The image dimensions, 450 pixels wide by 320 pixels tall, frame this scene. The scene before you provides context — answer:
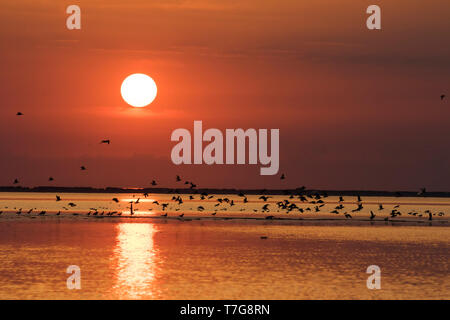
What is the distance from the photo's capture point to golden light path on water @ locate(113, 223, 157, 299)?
109 ft

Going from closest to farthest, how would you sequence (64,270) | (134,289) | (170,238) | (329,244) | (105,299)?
(105,299), (134,289), (64,270), (329,244), (170,238)

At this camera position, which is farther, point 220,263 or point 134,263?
point 220,263

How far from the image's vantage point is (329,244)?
196ft

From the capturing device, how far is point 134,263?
44.4 meters

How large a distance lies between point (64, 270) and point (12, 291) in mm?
8115

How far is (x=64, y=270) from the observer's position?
132 feet

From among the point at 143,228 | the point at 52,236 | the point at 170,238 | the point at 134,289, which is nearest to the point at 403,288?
the point at 134,289

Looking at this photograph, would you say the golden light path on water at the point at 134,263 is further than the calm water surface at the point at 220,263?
No

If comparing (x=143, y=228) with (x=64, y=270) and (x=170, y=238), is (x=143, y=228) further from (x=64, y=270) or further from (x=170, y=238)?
(x=64, y=270)

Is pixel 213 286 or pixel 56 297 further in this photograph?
pixel 213 286

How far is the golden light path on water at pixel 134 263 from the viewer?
109 feet

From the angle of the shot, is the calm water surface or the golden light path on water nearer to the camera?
the golden light path on water

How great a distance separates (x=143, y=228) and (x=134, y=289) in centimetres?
4638

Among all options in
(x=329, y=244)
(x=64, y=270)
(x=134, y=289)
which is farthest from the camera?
(x=329, y=244)
